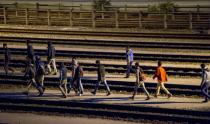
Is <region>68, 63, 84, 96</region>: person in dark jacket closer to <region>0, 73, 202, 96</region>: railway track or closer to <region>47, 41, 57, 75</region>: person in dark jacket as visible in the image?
<region>0, 73, 202, 96</region>: railway track

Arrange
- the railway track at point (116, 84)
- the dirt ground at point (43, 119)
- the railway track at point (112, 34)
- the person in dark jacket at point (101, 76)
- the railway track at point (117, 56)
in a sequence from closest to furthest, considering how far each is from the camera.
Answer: the dirt ground at point (43, 119) < the person in dark jacket at point (101, 76) < the railway track at point (116, 84) < the railway track at point (117, 56) < the railway track at point (112, 34)

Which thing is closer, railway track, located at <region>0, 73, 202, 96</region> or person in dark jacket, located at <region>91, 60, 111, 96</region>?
person in dark jacket, located at <region>91, 60, 111, 96</region>

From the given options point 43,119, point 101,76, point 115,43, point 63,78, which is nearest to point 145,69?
point 101,76

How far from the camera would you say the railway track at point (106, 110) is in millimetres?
16375

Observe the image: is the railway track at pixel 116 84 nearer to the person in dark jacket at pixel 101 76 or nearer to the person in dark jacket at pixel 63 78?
the person in dark jacket at pixel 101 76

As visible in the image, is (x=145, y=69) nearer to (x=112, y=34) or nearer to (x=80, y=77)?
(x=80, y=77)

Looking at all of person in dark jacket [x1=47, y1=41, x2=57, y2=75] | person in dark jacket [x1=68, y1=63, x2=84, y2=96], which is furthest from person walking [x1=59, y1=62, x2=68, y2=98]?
person in dark jacket [x1=47, y1=41, x2=57, y2=75]

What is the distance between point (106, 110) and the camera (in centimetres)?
1733

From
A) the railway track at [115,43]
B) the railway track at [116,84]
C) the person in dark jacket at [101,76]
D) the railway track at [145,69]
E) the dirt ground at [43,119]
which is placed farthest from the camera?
the railway track at [115,43]

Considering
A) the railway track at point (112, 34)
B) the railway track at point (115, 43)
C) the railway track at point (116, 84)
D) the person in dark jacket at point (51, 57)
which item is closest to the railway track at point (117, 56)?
the railway track at point (115, 43)

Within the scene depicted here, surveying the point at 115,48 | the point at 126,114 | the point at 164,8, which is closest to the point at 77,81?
the point at 126,114

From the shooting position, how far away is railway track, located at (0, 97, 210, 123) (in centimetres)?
1638

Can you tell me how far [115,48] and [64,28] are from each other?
28.2ft

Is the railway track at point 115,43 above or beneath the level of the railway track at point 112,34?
beneath
